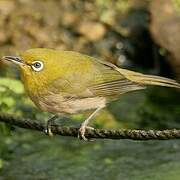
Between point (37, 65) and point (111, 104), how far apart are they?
4410 millimetres

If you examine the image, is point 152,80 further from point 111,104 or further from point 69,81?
point 111,104

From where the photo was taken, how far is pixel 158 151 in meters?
8.52

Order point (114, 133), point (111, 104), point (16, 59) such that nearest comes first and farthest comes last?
1. point (114, 133)
2. point (16, 59)
3. point (111, 104)

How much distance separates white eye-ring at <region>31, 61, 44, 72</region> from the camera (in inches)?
232

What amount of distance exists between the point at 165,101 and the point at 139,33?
2.05 m

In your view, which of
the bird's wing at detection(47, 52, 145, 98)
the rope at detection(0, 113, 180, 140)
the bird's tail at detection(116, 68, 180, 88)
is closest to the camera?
the rope at detection(0, 113, 180, 140)

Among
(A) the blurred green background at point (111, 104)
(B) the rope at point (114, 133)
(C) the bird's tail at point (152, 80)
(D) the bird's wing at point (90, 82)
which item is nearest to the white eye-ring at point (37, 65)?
(D) the bird's wing at point (90, 82)

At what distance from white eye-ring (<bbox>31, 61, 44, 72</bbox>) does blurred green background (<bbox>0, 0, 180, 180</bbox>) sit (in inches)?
41.7

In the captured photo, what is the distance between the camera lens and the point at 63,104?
19.4 feet

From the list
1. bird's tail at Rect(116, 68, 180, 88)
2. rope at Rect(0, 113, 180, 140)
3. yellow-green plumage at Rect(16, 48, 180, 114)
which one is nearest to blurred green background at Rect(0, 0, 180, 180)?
yellow-green plumage at Rect(16, 48, 180, 114)

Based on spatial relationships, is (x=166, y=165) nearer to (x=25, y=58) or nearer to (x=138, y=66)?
(x=25, y=58)

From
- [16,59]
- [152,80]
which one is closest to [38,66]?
[16,59]

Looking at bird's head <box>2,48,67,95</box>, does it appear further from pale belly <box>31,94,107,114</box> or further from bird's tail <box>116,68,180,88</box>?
bird's tail <box>116,68,180,88</box>

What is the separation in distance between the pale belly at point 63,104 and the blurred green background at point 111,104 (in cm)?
111
